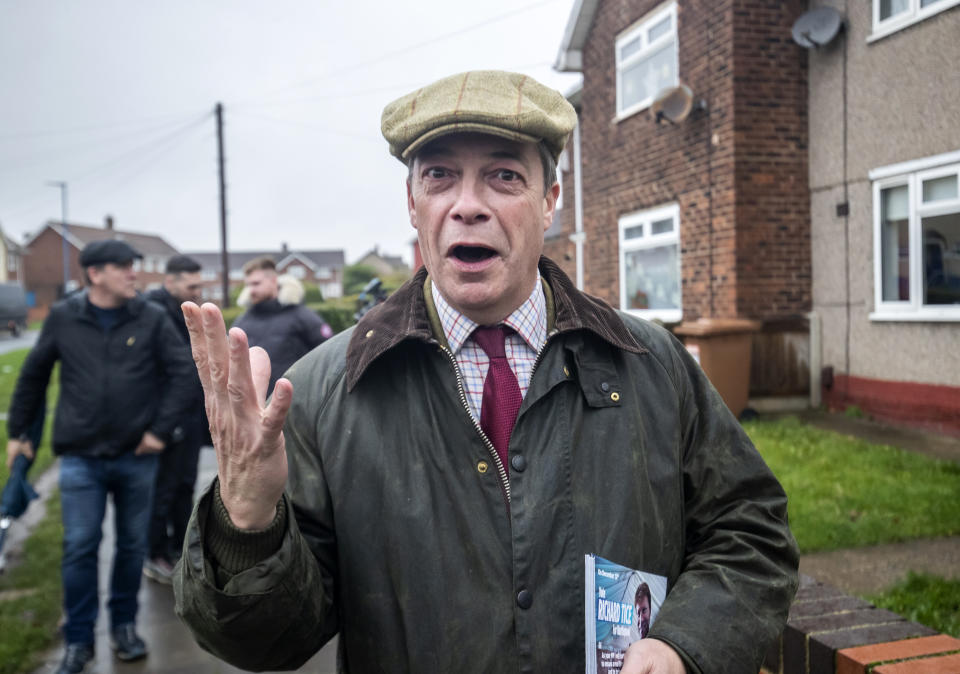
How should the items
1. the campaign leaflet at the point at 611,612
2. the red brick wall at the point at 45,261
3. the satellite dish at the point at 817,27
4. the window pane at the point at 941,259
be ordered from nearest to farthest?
the campaign leaflet at the point at 611,612, the window pane at the point at 941,259, the satellite dish at the point at 817,27, the red brick wall at the point at 45,261

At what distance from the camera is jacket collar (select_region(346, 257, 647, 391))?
1.76 m

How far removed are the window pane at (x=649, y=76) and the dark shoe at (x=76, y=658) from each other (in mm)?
9753

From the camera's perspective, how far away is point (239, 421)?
4.59 ft

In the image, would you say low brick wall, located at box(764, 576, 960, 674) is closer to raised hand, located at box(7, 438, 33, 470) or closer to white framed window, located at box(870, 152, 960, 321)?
raised hand, located at box(7, 438, 33, 470)

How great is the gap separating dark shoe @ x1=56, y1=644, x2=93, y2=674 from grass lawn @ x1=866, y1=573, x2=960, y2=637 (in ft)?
12.9

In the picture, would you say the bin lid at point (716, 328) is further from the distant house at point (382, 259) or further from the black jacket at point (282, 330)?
the distant house at point (382, 259)

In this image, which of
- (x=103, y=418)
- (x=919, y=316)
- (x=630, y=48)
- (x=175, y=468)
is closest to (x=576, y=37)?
(x=630, y=48)

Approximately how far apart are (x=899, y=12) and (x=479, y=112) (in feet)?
27.0

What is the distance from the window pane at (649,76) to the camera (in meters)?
11.1

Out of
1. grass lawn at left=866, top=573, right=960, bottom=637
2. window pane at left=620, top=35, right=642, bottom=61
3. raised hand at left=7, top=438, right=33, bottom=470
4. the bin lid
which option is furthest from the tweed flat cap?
window pane at left=620, top=35, right=642, bottom=61

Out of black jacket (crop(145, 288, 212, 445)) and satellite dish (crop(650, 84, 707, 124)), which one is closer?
black jacket (crop(145, 288, 212, 445))

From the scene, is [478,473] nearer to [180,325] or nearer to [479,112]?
[479,112]

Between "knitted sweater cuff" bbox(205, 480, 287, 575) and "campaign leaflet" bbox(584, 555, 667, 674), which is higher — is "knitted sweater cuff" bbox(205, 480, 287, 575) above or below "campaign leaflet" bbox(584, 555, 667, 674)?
above

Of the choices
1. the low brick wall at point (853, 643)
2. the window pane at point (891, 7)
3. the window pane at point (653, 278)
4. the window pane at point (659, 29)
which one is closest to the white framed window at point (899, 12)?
the window pane at point (891, 7)
